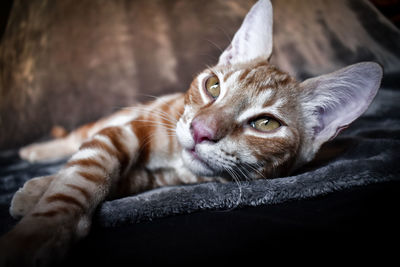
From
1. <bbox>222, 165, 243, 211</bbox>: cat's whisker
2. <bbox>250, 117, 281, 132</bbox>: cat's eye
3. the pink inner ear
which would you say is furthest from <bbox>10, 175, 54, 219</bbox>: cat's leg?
the pink inner ear

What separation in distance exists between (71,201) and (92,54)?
1708 millimetres

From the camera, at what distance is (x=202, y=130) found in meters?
0.75

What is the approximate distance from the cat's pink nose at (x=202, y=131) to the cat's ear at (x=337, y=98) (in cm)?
43

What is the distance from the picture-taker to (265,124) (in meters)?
0.87

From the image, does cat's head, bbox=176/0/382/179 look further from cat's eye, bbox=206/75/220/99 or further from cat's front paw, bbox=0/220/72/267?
cat's front paw, bbox=0/220/72/267

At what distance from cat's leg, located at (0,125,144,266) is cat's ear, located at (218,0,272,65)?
541 mm

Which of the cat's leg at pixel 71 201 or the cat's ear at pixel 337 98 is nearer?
the cat's leg at pixel 71 201

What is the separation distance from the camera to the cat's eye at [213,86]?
3.15ft

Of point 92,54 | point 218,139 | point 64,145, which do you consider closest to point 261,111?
point 218,139

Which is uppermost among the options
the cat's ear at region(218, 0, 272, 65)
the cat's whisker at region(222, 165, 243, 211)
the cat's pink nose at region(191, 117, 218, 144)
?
the cat's ear at region(218, 0, 272, 65)

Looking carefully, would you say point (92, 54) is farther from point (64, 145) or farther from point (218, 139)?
point (218, 139)

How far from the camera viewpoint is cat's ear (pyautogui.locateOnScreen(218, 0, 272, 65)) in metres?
1.03

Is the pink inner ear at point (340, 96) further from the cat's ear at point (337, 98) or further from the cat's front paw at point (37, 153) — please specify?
the cat's front paw at point (37, 153)

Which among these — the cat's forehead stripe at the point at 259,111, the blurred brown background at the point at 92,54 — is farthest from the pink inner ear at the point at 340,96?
the blurred brown background at the point at 92,54
